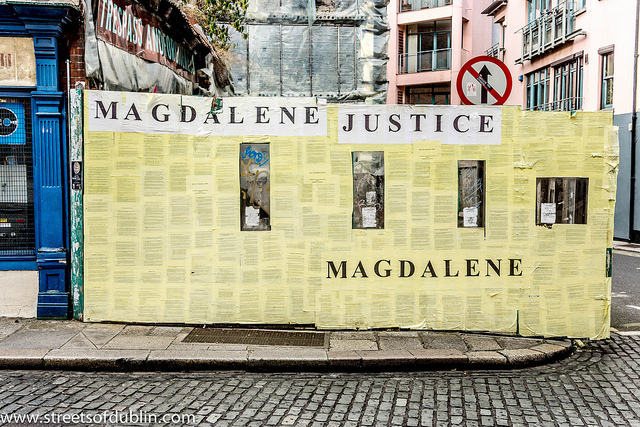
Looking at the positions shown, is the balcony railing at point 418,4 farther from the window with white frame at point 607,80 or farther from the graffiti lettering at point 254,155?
the graffiti lettering at point 254,155

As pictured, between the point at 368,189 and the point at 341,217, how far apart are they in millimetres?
458

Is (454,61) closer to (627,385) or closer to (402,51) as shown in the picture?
(402,51)

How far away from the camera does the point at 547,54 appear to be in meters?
23.8

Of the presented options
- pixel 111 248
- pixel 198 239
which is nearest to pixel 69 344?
pixel 111 248

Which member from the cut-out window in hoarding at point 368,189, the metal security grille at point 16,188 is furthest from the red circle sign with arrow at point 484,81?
the metal security grille at point 16,188

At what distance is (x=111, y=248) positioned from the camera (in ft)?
20.0

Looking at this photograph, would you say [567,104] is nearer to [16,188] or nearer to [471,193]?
[471,193]

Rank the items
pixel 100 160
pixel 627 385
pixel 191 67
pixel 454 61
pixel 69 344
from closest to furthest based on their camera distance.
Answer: pixel 627 385 < pixel 69 344 < pixel 100 160 < pixel 191 67 < pixel 454 61

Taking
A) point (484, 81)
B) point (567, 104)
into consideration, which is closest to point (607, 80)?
point (567, 104)

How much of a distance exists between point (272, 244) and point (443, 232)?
202 centimetres

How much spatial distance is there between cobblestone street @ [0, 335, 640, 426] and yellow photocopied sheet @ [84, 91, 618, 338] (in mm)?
1181

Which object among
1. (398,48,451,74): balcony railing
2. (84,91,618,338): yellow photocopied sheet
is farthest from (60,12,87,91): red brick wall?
(398,48,451,74): balcony railing

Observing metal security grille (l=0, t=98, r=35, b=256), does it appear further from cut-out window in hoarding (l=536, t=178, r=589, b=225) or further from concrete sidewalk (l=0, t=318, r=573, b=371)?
cut-out window in hoarding (l=536, t=178, r=589, b=225)

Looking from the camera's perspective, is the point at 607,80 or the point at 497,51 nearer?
the point at 607,80
